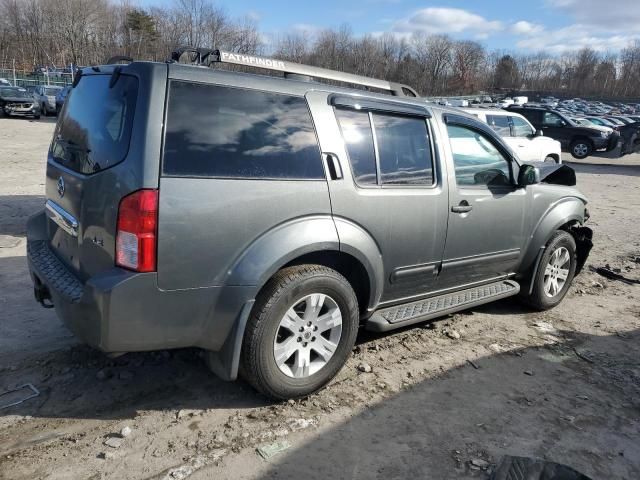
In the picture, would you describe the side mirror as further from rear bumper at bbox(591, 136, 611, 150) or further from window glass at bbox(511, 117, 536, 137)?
rear bumper at bbox(591, 136, 611, 150)

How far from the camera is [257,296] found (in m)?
2.94

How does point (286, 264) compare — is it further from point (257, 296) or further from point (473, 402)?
point (473, 402)

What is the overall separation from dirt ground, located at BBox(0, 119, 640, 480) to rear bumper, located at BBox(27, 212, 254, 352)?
1.76 feet

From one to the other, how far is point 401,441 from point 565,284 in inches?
124

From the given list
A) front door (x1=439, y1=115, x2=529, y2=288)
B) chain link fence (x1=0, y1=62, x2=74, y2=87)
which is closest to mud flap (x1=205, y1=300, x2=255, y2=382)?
front door (x1=439, y1=115, x2=529, y2=288)

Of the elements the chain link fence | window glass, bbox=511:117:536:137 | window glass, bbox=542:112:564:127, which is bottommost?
window glass, bbox=511:117:536:137

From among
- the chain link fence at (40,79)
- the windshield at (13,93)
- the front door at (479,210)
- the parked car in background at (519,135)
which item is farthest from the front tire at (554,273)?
the chain link fence at (40,79)

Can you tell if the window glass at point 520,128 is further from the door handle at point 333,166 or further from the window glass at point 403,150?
the door handle at point 333,166

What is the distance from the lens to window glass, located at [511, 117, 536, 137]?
1391 cm

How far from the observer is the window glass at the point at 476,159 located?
4031mm

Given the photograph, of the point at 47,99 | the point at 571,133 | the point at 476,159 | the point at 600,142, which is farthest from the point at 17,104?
the point at 476,159

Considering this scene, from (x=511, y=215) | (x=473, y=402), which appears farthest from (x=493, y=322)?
(x=473, y=402)

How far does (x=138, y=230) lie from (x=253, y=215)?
0.61m

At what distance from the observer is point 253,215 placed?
2809 mm
